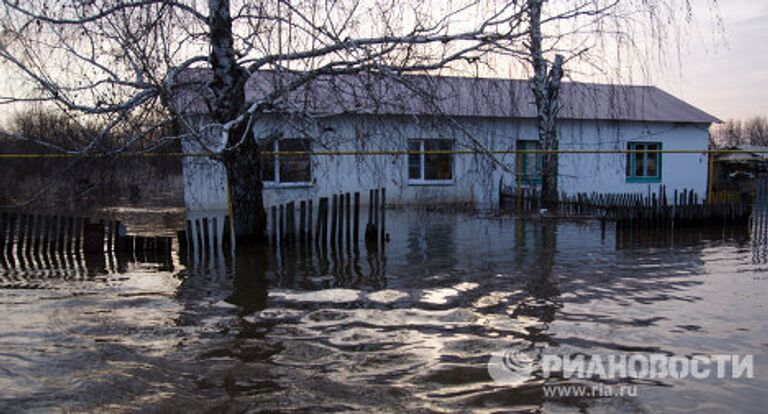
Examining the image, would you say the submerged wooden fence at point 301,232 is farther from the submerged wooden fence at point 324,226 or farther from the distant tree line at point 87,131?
the distant tree line at point 87,131

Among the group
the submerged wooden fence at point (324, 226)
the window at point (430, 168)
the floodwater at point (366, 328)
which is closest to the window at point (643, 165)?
the window at point (430, 168)

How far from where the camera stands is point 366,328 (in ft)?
16.6

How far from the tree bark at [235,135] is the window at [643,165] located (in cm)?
1762

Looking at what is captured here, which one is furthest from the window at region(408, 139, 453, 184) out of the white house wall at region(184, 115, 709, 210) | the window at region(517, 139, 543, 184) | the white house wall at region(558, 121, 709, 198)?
the white house wall at region(558, 121, 709, 198)

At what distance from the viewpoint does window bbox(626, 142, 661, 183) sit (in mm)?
23164

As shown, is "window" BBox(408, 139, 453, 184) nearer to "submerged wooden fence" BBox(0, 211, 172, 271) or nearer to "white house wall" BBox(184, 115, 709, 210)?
"white house wall" BBox(184, 115, 709, 210)

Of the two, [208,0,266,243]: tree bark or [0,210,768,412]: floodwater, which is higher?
[208,0,266,243]: tree bark

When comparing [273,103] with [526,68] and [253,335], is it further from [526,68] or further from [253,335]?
[253,335]

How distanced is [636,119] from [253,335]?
2067 cm

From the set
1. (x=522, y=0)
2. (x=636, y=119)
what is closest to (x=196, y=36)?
(x=522, y=0)

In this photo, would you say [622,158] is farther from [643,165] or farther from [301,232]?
[301,232]

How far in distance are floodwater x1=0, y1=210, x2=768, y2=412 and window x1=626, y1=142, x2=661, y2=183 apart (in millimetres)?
14727

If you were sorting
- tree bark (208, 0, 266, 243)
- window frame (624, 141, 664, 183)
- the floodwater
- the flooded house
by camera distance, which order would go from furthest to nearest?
window frame (624, 141, 664, 183)
tree bark (208, 0, 266, 243)
the flooded house
the floodwater

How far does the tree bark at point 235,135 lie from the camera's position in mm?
8409
